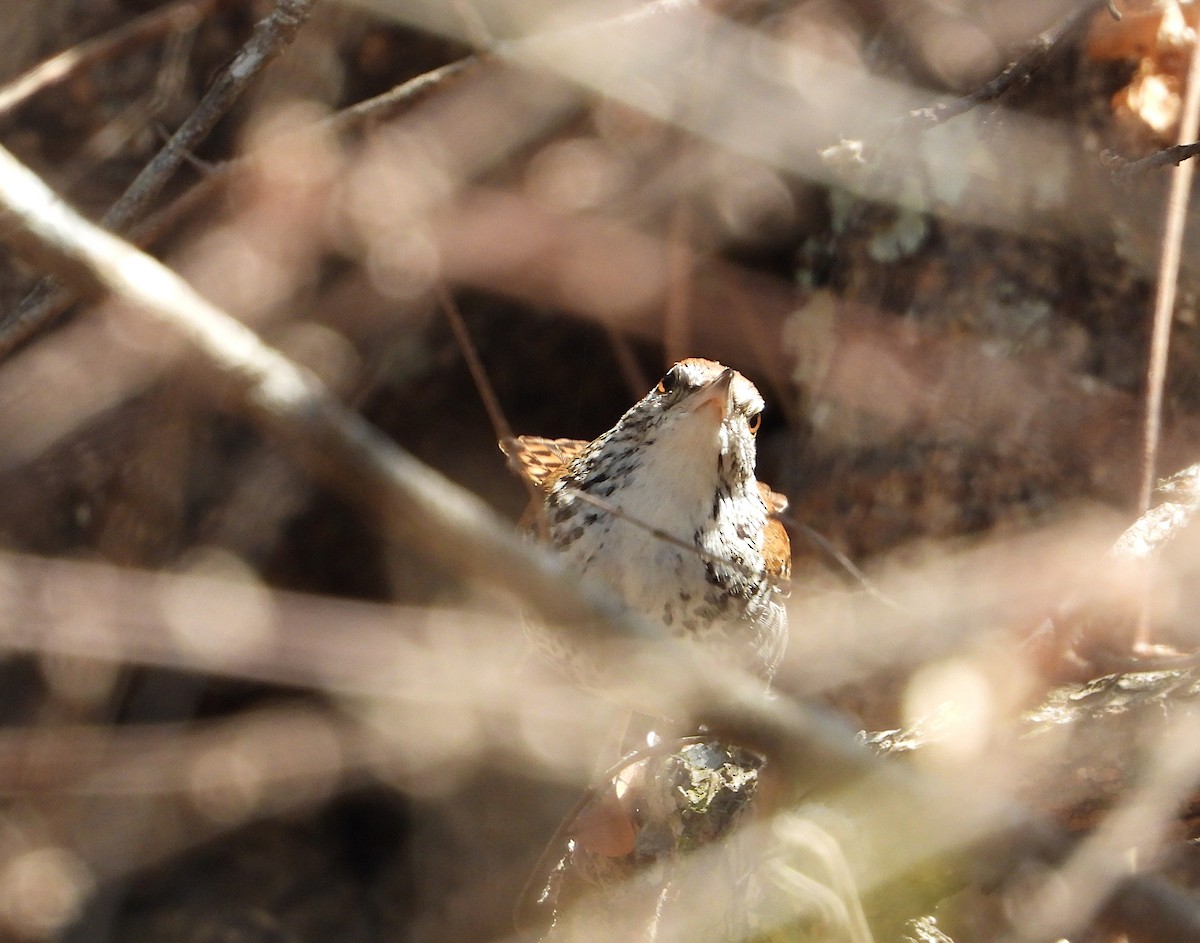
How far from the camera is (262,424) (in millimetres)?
977

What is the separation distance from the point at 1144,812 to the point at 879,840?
53 centimetres

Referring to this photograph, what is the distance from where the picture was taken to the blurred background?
3367mm

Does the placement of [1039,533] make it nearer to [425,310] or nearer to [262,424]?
[425,310]

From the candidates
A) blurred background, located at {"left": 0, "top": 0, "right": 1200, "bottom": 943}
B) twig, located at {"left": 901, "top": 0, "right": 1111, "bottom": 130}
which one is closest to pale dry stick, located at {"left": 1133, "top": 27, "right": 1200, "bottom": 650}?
blurred background, located at {"left": 0, "top": 0, "right": 1200, "bottom": 943}

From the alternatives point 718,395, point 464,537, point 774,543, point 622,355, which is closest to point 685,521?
point 718,395

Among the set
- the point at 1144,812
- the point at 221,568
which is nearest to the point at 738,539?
the point at 1144,812

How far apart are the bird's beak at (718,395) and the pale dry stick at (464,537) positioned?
5.54ft

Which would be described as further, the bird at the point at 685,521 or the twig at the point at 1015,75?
the twig at the point at 1015,75

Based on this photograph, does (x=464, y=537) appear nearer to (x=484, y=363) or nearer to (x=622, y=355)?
(x=622, y=355)

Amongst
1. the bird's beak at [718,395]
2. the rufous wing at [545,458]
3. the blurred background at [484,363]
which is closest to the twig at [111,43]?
the blurred background at [484,363]

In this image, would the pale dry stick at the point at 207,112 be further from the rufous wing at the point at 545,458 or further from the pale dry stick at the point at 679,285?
the pale dry stick at the point at 679,285

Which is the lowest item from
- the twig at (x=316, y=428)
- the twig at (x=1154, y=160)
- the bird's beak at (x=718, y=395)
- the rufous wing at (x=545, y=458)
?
the rufous wing at (x=545, y=458)

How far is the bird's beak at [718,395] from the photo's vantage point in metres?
2.78

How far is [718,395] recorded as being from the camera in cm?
278
